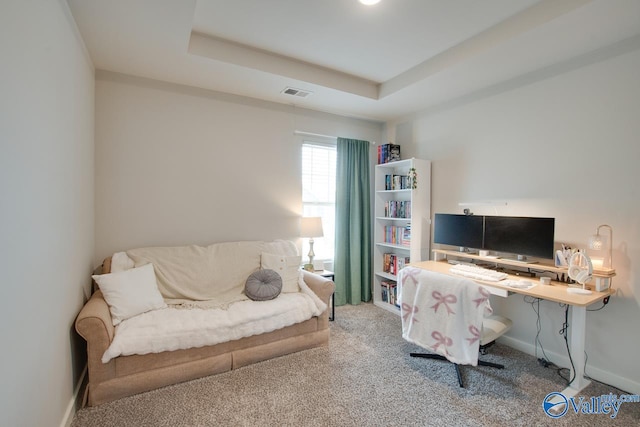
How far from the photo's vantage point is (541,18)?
1.99 m

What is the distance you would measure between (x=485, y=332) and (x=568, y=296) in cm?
58

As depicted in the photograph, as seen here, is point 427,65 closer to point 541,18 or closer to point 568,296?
point 541,18

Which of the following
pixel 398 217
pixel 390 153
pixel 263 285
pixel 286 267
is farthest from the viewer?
pixel 390 153

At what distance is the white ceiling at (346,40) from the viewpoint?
6.46ft

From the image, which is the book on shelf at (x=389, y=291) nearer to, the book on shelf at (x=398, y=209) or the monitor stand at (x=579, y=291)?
the book on shelf at (x=398, y=209)

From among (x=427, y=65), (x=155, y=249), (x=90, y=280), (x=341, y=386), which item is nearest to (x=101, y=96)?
(x=155, y=249)

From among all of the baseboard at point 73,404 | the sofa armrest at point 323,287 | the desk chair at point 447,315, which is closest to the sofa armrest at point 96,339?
the baseboard at point 73,404

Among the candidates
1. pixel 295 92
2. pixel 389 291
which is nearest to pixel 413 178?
pixel 389 291

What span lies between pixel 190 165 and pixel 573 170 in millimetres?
3400

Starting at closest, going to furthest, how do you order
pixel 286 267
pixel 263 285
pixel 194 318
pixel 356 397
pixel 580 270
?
pixel 356 397
pixel 580 270
pixel 194 318
pixel 263 285
pixel 286 267

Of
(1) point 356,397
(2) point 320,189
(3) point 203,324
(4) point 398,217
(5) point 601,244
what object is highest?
(2) point 320,189

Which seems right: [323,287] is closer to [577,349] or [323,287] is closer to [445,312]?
[445,312]

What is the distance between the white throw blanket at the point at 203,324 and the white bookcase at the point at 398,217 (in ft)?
4.68

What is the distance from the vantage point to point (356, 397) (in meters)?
2.04
